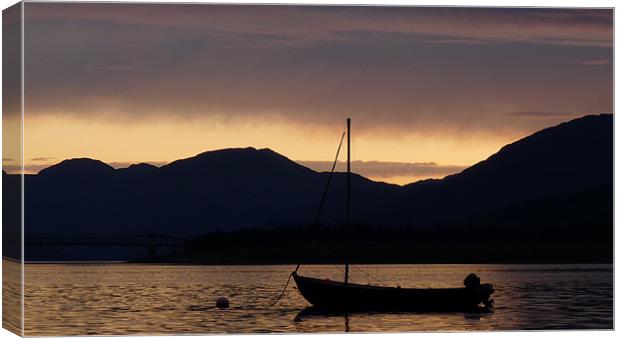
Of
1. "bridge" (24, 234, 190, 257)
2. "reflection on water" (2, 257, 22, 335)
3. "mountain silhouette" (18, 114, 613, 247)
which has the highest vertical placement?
"mountain silhouette" (18, 114, 613, 247)

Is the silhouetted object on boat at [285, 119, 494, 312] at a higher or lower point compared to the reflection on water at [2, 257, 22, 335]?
lower

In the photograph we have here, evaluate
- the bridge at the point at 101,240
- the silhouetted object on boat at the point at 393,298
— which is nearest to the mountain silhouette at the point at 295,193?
the bridge at the point at 101,240

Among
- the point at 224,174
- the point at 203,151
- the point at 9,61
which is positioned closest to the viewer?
the point at 9,61

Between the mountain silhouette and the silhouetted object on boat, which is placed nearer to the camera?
the mountain silhouette

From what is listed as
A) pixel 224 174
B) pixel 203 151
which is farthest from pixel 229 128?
pixel 224 174

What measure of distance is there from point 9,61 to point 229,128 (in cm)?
489

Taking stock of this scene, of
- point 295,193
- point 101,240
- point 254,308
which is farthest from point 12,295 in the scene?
point 295,193

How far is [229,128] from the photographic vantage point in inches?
1111

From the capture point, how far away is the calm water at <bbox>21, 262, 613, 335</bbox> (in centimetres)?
2795

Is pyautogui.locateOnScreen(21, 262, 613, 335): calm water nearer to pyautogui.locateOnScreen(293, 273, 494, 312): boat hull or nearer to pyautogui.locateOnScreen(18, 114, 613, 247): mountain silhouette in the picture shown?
pyautogui.locateOnScreen(293, 273, 494, 312): boat hull

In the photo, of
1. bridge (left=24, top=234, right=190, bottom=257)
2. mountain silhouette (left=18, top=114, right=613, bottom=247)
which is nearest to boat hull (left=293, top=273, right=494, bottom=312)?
mountain silhouette (left=18, top=114, right=613, bottom=247)

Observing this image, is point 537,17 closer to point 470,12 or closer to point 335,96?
point 470,12

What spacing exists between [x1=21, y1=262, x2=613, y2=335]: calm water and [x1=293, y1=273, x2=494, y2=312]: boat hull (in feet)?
1.91

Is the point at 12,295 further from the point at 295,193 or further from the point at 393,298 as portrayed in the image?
the point at 295,193
